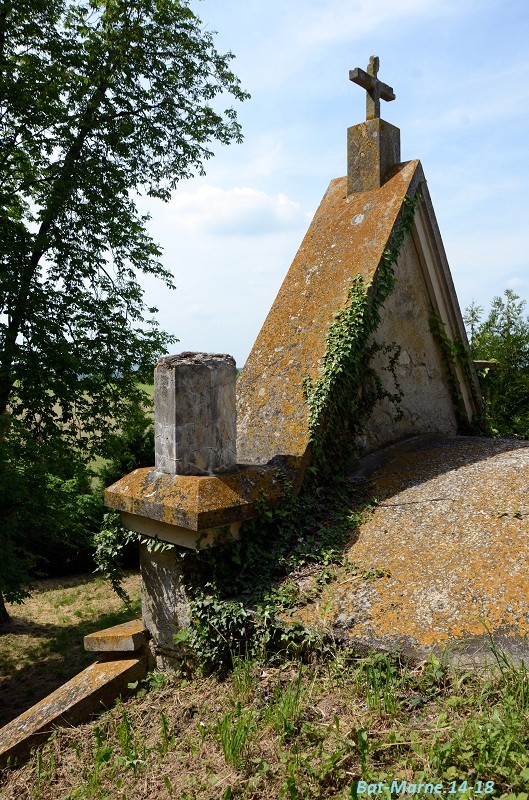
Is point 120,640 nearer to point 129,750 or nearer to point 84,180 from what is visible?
point 129,750

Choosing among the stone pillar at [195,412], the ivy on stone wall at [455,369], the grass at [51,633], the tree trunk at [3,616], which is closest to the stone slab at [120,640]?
the stone pillar at [195,412]

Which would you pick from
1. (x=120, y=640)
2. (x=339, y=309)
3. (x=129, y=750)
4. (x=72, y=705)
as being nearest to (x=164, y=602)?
(x=120, y=640)

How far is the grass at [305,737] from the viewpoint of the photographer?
1974 mm

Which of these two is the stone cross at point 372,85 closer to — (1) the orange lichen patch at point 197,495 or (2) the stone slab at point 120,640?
(1) the orange lichen patch at point 197,495

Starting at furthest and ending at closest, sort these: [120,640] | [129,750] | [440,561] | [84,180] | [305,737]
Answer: [84,180] < [120,640] < [440,561] < [129,750] < [305,737]

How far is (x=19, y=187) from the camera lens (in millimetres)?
9961

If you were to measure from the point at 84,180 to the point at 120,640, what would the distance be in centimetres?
827

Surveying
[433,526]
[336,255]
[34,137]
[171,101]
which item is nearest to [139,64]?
[171,101]

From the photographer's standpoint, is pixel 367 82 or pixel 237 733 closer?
pixel 237 733

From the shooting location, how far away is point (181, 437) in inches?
128

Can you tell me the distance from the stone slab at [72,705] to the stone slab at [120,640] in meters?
0.07

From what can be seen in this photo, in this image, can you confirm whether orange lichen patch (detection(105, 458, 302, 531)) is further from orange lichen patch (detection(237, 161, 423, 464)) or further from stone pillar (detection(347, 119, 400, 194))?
stone pillar (detection(347, 119, 400, 194))

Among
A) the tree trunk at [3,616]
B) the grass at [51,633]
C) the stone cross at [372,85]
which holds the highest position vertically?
the stone cross at [372,85]

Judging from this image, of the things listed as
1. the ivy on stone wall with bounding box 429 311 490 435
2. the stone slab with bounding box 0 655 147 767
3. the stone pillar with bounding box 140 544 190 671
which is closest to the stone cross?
the ivy on stone wall with bounding box 429 311 490 435
